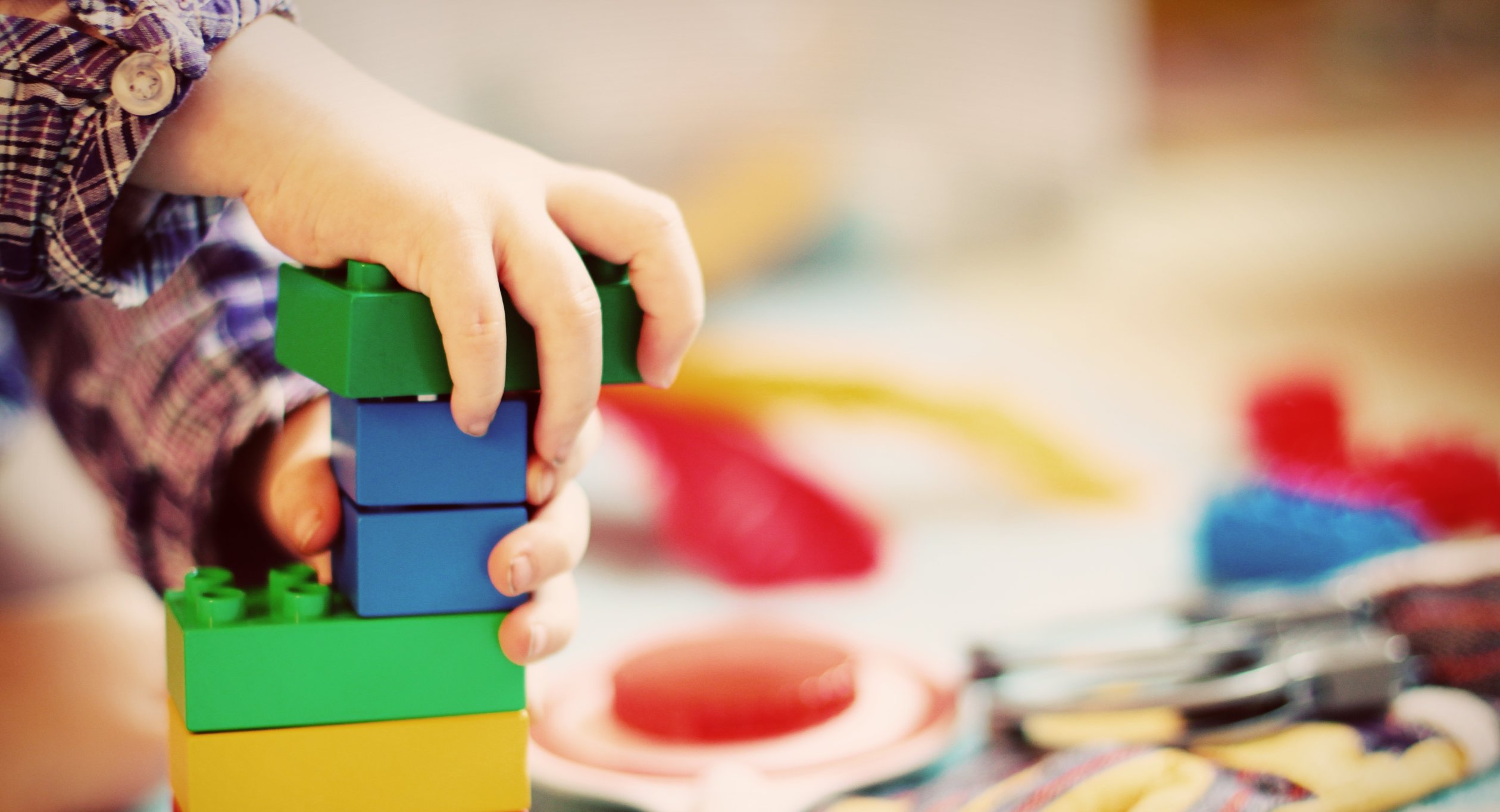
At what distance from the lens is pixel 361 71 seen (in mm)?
418

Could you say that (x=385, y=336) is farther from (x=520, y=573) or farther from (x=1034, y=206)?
(x=1034, y=206)

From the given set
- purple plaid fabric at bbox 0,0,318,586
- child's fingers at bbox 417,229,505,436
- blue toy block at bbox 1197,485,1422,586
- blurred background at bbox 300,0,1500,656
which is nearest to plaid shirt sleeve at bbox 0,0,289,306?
purple plaid fabric at bbox 0,0,318,586

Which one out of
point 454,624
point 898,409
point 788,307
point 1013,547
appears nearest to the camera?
point 454,624

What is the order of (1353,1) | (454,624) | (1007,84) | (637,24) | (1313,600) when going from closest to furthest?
(454,624)
(1313,600)
(637,24)
(1007,84)
(1353,1)

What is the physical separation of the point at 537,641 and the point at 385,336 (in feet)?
0.32

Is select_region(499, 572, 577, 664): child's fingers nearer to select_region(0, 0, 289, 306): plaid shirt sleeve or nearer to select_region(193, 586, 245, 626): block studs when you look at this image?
→ select_region(193, 586, 245, 626): block studs

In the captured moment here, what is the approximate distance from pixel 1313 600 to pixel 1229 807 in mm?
168

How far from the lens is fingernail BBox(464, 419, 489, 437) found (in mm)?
339

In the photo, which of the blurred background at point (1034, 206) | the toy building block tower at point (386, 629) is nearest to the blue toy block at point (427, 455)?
the toy building block tower at point (386, 629)

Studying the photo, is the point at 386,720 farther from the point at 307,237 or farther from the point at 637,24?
the point at 637,24

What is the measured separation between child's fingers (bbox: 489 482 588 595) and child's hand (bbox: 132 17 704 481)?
0.07 feet

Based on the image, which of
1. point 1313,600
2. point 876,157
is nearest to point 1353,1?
point 876,157

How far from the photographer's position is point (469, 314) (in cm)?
32

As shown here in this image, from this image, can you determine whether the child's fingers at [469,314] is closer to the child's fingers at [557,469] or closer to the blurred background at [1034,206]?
the child's fingers at [557,469]
